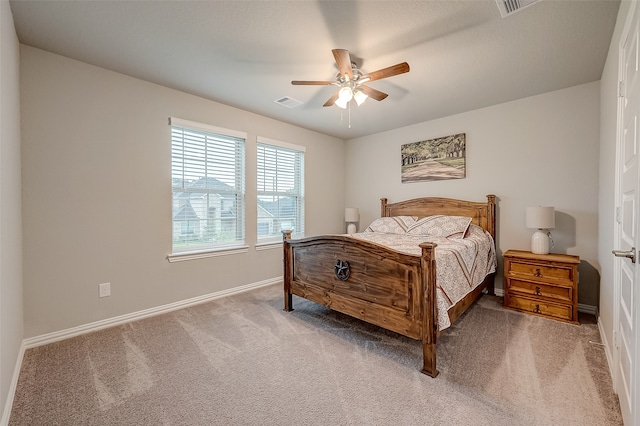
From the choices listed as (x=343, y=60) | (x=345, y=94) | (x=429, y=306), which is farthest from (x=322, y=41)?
(x=429, y=306)

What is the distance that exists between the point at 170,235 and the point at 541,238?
4.22m

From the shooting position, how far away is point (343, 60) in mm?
2096

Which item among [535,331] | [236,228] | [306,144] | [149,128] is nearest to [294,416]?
[535,331]

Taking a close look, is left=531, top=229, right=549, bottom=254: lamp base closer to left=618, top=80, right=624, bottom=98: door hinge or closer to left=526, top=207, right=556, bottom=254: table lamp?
left=526, top=207, right=556, bottom=254: table lamp

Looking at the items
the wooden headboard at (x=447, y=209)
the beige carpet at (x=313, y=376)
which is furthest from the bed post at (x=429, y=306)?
the wooden headboard at (x=447, y=209)

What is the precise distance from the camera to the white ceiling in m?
1.89

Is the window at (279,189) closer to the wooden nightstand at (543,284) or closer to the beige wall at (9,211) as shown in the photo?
the beige wall at (9,211)

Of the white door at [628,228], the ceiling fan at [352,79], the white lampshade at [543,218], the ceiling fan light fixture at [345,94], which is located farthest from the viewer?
the white lampshade at [543,218]

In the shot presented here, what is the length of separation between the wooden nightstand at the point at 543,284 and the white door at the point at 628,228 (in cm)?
104

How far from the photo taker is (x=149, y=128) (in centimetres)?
299

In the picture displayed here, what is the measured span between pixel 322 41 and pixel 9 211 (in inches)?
99.6

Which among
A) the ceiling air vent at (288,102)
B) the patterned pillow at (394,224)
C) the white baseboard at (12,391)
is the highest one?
the ceiling air vent at (288,102)

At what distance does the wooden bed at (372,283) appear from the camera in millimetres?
1957

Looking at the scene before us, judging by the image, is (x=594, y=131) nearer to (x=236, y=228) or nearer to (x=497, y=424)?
(x=497, y=424)
